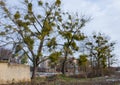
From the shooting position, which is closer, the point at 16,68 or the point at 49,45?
the point at 16,68

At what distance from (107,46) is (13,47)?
2860 centimetres

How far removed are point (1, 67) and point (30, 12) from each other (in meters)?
13.1

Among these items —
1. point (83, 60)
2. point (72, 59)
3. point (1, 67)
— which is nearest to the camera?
point (1, 67)

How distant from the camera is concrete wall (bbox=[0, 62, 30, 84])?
29453 mm

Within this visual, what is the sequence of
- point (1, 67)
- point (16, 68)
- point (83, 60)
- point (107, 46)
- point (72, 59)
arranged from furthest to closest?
point (107, 46), point (72, 59), point (83, 60), point (16, 68), point (1, 67)

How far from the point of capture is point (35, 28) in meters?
41.7

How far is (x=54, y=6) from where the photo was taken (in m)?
42.4

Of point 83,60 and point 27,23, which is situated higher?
point 27,23

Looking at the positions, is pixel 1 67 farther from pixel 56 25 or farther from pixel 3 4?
pixel 56 25

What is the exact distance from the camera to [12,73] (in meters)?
31.5

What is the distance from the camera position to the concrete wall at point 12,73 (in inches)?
1160

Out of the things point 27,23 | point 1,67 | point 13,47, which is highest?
point 27,23

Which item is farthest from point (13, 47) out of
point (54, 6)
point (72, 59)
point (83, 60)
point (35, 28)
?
point (72, 59)

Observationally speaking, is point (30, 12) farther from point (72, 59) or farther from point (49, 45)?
point (72, 59)
